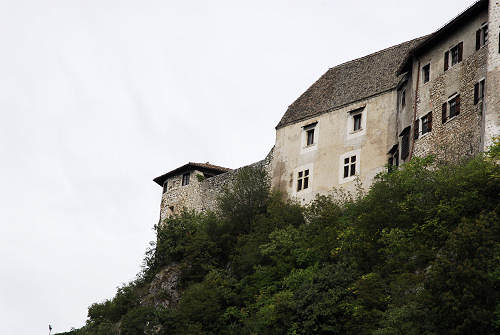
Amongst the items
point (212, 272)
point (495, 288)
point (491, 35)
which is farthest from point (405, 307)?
point (212, 272)

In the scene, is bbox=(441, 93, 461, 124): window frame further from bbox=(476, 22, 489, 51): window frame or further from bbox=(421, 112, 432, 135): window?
bbox=(476, 22, 489, 51): window frame

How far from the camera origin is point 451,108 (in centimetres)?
Result: 4006

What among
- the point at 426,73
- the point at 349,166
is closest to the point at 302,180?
the point at 349,166

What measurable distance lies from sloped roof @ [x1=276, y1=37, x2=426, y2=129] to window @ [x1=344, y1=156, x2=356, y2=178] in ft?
12.4

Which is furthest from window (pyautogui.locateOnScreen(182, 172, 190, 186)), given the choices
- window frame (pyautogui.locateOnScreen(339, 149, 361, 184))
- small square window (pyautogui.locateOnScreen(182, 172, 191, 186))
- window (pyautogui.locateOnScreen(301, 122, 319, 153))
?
window frame (pyautogui.locateOnScreen(339, 149, 361, 184))

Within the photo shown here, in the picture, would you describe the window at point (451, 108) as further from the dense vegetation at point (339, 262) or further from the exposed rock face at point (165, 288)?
the exposed rock face at point (165, 288)

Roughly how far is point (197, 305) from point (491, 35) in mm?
18956

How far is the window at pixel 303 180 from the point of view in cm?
4906

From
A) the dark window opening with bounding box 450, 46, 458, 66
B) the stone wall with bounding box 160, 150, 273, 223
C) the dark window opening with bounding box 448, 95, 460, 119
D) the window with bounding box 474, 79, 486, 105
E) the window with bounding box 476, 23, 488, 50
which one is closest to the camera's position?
the window with bounding box 474, 79, 486, 105

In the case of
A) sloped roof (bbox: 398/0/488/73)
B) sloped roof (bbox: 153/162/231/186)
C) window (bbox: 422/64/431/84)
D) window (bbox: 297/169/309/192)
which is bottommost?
window (bbox: 297/169/309/192)

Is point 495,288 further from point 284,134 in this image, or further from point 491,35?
point 284,134

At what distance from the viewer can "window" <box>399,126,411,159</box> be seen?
141 feet

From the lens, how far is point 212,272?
45469 mm

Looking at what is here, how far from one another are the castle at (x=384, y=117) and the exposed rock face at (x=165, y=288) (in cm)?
761
